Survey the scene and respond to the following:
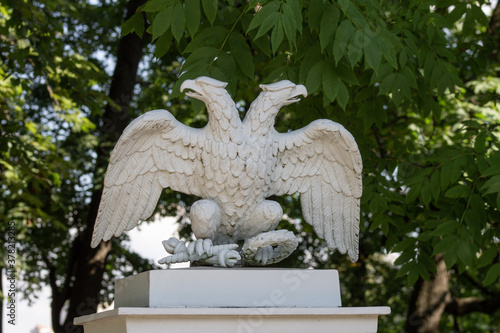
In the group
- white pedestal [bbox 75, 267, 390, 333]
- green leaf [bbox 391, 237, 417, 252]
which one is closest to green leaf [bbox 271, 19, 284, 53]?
white pedestal [bbox 75, 267, 390, 333]

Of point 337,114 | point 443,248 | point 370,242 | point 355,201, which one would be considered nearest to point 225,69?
point 355,201

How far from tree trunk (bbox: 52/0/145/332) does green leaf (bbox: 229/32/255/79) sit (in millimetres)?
3631

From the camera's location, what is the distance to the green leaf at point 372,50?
3.75 m

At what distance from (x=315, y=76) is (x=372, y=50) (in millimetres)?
428

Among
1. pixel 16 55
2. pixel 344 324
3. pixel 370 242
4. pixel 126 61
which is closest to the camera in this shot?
pixel 344 324

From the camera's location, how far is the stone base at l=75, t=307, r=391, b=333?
120 inches

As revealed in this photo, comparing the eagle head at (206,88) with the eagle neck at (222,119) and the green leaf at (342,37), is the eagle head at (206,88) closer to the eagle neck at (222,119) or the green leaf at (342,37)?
the eagle neck at (222,119)

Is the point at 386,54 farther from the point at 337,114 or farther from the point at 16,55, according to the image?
the point at 16,55

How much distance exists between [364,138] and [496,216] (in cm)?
121

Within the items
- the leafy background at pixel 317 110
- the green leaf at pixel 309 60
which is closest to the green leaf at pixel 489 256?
the leafy background at pixel 317 110

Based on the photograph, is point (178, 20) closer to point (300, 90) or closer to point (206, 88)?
point (206, 88)

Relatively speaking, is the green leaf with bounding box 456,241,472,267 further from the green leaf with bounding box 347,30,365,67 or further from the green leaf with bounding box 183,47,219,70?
the green leaf with bounding box 183,47,219,70

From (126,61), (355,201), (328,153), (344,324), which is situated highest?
(126,61)

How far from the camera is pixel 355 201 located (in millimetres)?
3896
